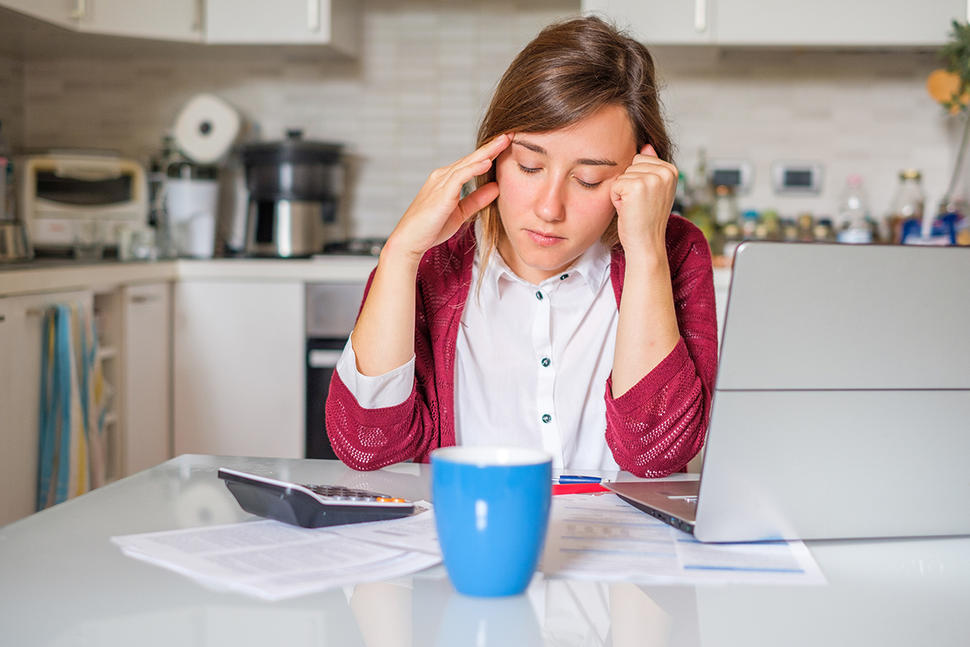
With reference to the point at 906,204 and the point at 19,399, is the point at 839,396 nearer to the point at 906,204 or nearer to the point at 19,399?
the point at 19,399

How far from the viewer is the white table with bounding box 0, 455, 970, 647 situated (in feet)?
1.90

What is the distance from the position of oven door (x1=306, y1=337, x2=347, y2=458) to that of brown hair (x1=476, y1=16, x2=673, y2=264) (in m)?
1.69

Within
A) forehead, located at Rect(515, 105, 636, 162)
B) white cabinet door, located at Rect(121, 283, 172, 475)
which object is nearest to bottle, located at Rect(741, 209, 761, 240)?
white cabinet door, located at Rect(121, 283, 172, 475)

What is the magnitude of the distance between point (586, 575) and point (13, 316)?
191 centimetres

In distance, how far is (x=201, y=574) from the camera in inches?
26.7

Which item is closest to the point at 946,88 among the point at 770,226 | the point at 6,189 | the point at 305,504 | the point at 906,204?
the point at 906,204

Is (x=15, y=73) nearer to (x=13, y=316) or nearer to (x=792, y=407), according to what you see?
(x=13, y=316)

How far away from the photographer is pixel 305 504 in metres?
0.78

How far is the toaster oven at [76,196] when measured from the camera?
117 inches

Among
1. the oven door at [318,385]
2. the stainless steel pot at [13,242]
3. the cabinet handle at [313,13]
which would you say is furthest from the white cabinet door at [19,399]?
the cabinet handle at [313,13]

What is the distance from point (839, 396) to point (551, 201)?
0.55 metres

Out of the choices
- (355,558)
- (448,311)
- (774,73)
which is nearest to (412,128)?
(774,73)

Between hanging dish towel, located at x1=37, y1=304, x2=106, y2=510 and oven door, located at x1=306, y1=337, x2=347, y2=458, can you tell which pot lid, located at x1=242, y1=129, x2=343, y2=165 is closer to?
oven door, located at x1=306, y1=337, x2=347, y2=458

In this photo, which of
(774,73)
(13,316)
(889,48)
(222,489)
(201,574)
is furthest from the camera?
(774,73)
